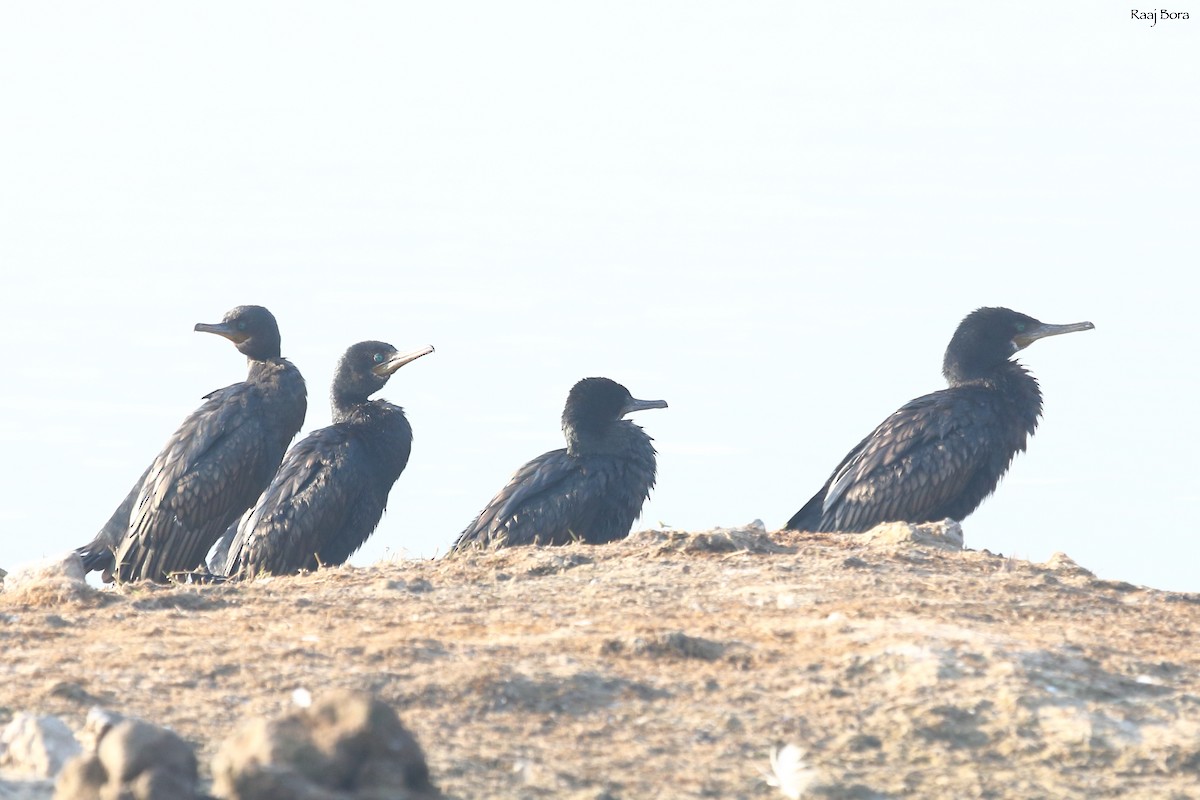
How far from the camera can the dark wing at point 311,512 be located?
1237 centimetres

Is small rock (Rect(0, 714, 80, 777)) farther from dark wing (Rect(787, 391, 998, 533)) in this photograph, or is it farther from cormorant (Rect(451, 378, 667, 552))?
dark wing (Rect(787, 391, 998, 533))

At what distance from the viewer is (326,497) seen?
40.7 feet

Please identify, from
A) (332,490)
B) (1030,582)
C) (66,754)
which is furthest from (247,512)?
(66,754)

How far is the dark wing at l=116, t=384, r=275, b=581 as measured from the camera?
12.3 m

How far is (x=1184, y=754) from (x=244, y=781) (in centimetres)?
335

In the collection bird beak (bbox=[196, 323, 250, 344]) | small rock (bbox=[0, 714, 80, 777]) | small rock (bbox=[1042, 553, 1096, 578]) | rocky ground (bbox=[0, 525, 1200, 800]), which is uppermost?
bird beak (bbox=[196, 323, 250, 344])

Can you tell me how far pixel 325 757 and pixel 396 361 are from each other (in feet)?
29.7

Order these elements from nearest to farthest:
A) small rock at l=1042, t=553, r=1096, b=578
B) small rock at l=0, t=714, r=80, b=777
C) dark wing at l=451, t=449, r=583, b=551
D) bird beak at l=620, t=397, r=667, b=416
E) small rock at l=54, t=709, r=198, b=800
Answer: small rock at l=54, t=709, r=198, b=800 < small rock at l=0, t=714, r=80, b=777 < small rock at l=1042, t=553, r=1096, b=578 < dark wing at l=451, t=449, r=583, b=551 < bird beak at l=620, t=397, r=667, b=416

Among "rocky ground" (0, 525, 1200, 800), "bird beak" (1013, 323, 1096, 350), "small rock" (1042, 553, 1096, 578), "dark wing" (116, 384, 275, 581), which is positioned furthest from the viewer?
"bird beak" (1013, 323, 1096, 350)

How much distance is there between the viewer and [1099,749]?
6.21 metres

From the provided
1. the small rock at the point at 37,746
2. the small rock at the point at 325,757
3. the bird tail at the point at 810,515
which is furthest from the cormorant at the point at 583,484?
the small rock at the point at 325,757

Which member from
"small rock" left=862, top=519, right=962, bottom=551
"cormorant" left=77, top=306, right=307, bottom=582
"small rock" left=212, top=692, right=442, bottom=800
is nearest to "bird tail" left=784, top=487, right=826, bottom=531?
"small rock" left=862, top=519, right=962, bottom=551

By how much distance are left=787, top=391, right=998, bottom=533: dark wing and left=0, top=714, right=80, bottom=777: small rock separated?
805cm

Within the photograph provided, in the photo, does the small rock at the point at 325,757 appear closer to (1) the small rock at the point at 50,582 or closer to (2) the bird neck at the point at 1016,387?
(1) the small rock at the point at 50,582
